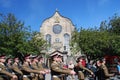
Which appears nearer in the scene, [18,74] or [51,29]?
[18,74]

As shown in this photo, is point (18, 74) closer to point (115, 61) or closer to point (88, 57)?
point (115, 61)

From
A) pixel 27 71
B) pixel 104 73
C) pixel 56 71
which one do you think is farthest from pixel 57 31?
pixel 56 71

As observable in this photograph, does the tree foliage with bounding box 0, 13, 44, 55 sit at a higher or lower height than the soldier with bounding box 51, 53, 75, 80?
higher

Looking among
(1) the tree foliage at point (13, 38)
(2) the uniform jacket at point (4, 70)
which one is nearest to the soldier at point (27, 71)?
(2) the uniform jacket at point (4, 70)

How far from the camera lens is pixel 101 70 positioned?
614 inches

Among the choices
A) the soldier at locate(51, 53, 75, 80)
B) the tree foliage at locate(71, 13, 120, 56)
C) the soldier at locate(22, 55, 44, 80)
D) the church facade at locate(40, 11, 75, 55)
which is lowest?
the soldier at locate(51, 53, 75, 80)

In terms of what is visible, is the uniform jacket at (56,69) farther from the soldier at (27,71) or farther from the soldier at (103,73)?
the soldier at (103,73)

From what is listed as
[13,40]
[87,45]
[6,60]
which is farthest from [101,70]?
[87,45]

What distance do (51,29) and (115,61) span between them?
3908 cm

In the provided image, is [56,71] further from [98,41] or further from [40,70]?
[98,41]

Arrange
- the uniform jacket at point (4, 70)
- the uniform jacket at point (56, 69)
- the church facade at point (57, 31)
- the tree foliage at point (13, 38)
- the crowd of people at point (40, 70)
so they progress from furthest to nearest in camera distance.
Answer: the church facade at point (57, 31)
the tree foliage at point (13, 38)
the uniform jacket at point (4, 70)
the crowd of people at point (40, 70)
the uniform jacket at point (56, 69)

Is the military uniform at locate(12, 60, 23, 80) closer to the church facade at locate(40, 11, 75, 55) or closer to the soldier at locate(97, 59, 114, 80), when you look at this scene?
the soldier at locate(97, 59, 114, 80)

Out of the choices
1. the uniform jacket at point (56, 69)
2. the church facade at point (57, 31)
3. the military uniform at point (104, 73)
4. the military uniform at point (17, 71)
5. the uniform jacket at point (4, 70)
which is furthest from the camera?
the church facade at point (57, 31)

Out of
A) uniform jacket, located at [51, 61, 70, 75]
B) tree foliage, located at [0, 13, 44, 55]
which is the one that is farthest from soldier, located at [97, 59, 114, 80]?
tree foliage, located at [0, 13, 44, 55]
